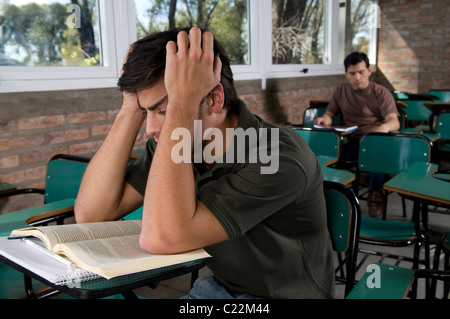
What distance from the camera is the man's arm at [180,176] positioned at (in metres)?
0.91

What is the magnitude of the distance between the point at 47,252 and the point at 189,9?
118 inches

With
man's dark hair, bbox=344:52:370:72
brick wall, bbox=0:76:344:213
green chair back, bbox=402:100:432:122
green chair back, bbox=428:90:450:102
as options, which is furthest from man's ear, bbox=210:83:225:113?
green chair back, bbox=428:90:450:102

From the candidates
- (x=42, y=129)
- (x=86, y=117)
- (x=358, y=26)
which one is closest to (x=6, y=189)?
(x=42, y=129)

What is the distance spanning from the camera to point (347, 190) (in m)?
1.47

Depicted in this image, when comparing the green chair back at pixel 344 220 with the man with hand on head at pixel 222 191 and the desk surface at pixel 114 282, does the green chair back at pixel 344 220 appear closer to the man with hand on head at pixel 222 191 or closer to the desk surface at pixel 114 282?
the man with hand on head at pixel 222 191

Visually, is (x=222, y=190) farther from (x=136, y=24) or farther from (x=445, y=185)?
(x=136, y=24)

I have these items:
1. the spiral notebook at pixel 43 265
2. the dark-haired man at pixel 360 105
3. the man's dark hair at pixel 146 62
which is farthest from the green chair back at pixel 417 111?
the spiral notebook at pixel 43 265

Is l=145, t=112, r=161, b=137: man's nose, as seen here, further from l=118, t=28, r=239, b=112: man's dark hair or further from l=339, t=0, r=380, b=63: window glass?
l=339, t=0, r=380, b=63: window glass

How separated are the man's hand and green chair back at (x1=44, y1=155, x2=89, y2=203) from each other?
4.09ft

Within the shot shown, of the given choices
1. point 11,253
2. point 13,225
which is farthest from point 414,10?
point 11,253

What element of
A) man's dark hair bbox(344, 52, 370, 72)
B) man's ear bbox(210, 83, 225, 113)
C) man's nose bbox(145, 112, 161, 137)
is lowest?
man's nose bbox(145, 112, 161, 137)

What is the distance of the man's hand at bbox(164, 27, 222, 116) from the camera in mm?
971

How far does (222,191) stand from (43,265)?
0.39 meters

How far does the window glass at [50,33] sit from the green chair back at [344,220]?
1880 millimetres
